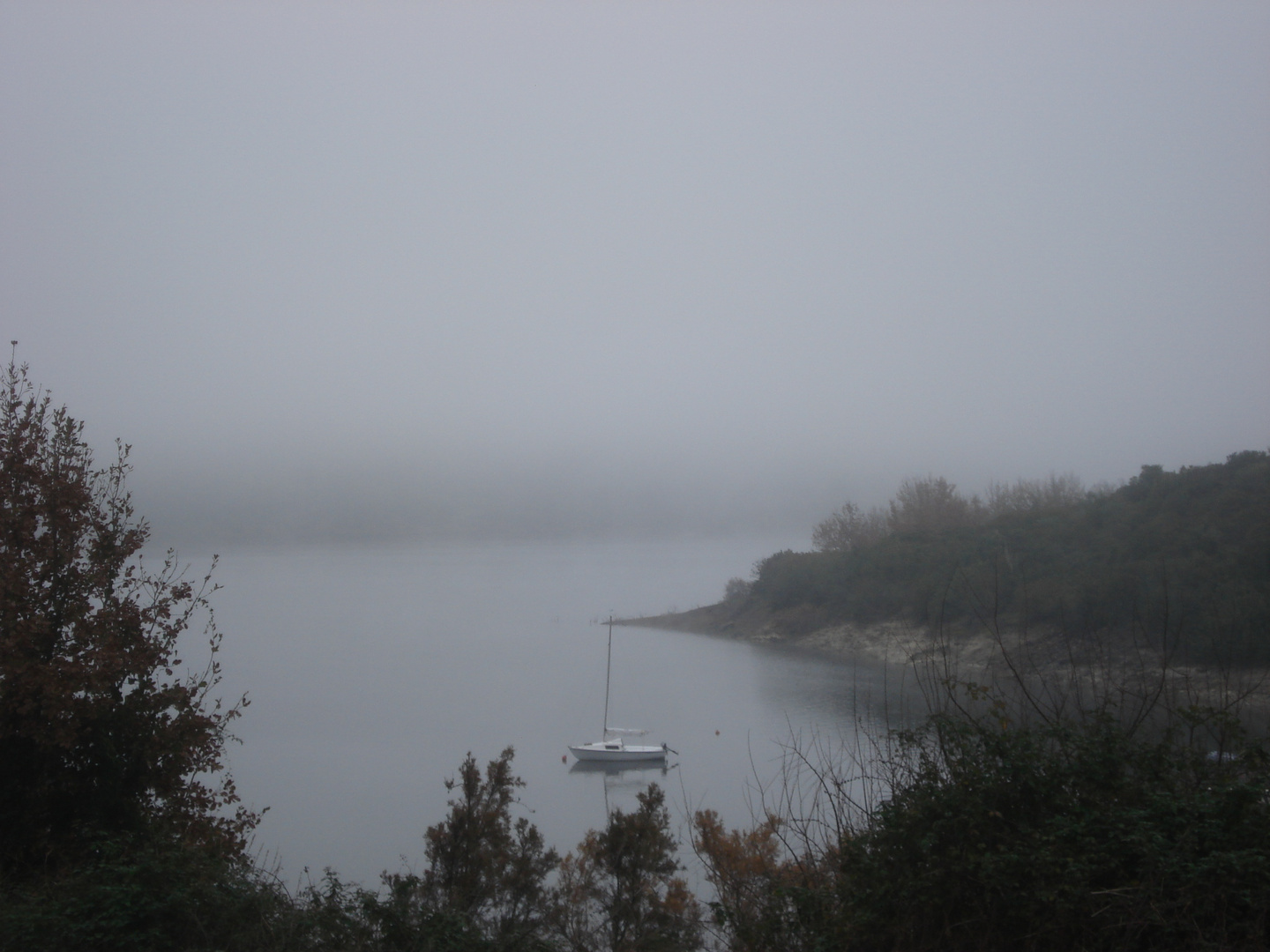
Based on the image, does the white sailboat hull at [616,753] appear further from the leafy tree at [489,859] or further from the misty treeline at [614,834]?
the misty treeline at [614,834]

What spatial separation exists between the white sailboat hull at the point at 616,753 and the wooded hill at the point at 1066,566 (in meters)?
8.52

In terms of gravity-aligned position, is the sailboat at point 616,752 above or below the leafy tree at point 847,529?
below

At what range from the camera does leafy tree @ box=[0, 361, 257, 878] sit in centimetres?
A: 690

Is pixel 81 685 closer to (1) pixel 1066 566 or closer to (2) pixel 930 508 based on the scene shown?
(1) pixel 1066 566

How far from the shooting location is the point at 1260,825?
3520mm

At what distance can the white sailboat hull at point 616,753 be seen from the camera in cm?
2261

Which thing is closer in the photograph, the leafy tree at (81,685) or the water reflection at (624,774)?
the leafy tree at (81,685)

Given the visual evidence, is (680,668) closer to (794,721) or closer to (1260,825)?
(794,721)

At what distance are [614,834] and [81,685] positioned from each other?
5511mm

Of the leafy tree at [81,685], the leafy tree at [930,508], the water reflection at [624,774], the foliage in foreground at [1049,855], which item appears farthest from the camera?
the leafy tree at [930,508]

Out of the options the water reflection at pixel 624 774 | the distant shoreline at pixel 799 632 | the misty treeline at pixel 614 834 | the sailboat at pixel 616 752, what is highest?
the misty treeline at pixel 614 834

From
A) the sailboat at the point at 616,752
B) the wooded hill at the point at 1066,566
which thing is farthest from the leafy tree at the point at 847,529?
the sailboat at the point at 616,752

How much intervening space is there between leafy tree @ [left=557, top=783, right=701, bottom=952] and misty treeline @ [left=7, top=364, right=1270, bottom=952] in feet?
0.12

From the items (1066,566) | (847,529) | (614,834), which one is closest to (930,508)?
(847,529)
